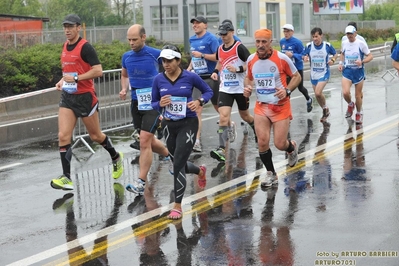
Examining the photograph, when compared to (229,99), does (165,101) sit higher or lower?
higher

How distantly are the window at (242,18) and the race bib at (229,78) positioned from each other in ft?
143

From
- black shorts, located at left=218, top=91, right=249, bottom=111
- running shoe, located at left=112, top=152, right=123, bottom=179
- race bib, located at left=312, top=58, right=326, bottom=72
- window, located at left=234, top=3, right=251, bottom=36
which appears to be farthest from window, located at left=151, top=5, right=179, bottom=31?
running shoe, located at left=112, top=152, right=123, bottom=179

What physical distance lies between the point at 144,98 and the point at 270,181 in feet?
6.51

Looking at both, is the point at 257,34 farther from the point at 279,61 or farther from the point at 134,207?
the point at 134,207

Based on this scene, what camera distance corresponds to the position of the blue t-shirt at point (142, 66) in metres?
10.5

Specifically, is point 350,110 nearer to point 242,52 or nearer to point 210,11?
point 242,52

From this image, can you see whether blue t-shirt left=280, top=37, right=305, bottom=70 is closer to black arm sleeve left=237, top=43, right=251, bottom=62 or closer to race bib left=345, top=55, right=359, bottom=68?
race bib left=345, top=55, right=359, bottom=68

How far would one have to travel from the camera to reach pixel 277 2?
6000cm

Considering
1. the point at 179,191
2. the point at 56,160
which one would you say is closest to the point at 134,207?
the point at 179,191

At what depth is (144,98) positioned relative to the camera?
1053cm

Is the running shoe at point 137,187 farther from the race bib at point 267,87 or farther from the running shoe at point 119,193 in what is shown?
the race bib at point 267,87

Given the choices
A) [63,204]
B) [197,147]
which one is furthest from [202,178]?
[197,147]

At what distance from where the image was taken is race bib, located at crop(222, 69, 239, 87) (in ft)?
38.9

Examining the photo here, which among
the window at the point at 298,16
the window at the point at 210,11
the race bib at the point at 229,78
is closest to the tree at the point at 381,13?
the window at the point at 298,16
